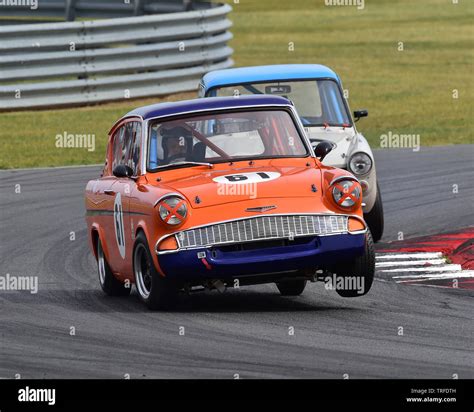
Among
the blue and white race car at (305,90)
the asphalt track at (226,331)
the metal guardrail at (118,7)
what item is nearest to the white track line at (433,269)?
the asphalt track at (226,331)

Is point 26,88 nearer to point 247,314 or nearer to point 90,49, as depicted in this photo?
point 90,49

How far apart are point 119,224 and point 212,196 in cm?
126

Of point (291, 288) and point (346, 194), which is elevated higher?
point (346, 194)

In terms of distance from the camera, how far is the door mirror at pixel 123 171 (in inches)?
442

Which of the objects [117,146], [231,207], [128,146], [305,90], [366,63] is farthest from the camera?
[366,63]

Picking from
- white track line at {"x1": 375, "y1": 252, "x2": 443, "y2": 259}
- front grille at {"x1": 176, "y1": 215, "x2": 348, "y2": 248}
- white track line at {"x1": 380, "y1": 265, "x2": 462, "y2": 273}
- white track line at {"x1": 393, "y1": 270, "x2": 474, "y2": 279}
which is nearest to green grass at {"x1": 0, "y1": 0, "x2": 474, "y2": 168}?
white track line at {"x1": 375, "y1": 252, "x2": 443, "y2": 259}

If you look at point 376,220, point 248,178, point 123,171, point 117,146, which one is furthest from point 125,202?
point 376,220

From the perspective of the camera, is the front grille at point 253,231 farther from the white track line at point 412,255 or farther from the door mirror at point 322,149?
the white track line at point 412,255

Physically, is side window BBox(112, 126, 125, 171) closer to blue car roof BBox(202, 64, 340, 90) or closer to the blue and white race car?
the blue and white race car

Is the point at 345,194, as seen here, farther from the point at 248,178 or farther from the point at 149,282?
the point at 149,282

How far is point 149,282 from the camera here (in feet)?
35.6

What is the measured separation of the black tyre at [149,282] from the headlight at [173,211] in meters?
0.33

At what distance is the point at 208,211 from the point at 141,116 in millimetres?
1552

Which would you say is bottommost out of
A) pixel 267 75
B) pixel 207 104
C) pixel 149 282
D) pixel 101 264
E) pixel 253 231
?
pixel 101 264
